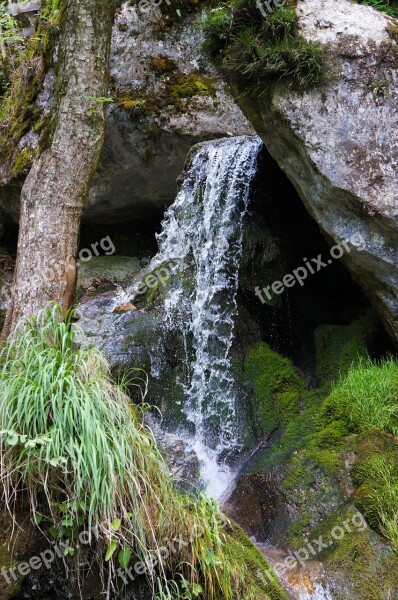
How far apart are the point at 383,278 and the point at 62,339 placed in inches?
100

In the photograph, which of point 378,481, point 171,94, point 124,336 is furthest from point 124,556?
point 171,94

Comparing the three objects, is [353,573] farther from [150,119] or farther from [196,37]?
[196,37]

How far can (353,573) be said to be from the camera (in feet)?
10.6

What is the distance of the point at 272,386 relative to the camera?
5320mm

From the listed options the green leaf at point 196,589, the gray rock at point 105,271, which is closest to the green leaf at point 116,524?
the green leaf at point 196,589

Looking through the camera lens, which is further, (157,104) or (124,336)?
(157,104)

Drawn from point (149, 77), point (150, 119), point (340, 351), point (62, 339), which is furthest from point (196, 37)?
point (62, 339)

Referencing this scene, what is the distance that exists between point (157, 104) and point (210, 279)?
102 inches

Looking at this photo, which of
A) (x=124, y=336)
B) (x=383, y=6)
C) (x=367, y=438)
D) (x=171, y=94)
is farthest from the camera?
(x=171, y=94)

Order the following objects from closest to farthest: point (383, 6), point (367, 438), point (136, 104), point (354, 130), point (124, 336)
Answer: point (367, 438)
point (354, 130)
point (124, 336)
point (383, 6)
point (136, 104)

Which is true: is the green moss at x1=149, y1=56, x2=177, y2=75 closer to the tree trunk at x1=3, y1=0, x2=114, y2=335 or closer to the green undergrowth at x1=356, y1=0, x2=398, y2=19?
the green undergrowth at x1=356, y1=0, x2=398, y2=19

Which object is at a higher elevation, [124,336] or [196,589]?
[124,336]

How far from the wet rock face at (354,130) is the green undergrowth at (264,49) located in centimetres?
10

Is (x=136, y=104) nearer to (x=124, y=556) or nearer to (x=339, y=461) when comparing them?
(x=339, y=461)
